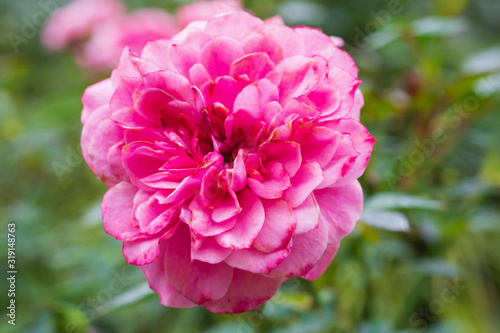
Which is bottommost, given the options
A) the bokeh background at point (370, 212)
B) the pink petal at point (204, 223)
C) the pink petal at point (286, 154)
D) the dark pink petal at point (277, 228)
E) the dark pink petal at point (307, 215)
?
the bokeh background at point (370, 212)

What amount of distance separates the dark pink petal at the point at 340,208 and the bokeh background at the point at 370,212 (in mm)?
109

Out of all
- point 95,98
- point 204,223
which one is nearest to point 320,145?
point 204,223

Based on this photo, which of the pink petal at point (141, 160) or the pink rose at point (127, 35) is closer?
the pink petal at point (141, 160)

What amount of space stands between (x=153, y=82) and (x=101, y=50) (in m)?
0.85

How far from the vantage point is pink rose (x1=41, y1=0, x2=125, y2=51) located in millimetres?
1432

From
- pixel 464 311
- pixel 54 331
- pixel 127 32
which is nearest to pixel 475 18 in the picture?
pixel 464 311

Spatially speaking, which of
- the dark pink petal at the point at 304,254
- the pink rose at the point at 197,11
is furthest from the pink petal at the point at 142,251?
the pink rose at the point at 197,11

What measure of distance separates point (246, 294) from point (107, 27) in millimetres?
1052

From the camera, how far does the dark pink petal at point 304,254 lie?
0.44m

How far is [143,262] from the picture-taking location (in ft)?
1.45

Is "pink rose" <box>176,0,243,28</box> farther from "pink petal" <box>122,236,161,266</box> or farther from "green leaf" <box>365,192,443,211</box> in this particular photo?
"pink petal" <box>122,236,161,266</box>

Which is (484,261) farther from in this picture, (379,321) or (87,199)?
(87,199)

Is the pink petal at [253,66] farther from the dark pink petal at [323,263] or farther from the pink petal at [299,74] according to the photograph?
the dark pink petal at [323,263]

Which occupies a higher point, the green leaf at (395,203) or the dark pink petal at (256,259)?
the dark pink petal at (256,259)
